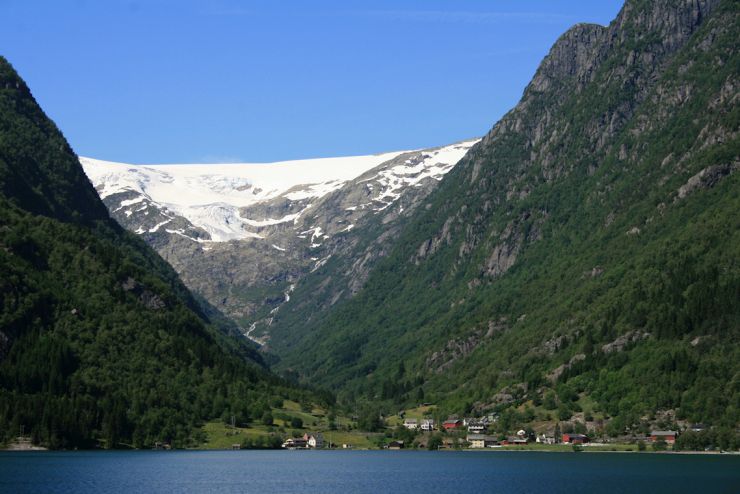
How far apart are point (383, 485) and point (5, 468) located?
199ft

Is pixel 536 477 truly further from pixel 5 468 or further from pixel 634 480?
pixel 5 468

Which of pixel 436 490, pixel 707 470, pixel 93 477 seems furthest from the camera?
pixel 707 470

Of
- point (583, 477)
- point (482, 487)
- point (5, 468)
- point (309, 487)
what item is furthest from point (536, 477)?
point (5, 468)

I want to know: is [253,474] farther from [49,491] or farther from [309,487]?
[49,491]

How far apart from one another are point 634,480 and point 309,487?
161ft

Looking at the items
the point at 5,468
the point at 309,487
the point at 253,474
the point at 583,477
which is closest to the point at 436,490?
the point at 309,487

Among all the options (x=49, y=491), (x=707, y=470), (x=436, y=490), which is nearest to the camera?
(x=49, y=491)

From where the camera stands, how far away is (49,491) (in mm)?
147000

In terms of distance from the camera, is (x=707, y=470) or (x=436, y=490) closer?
(x=436, y=490)

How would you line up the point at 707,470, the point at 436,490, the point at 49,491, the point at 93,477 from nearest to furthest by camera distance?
the point at 49,491
the point at 436,490
the point at 93,477
the point at 707,470

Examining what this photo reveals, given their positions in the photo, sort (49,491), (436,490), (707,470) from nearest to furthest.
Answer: (49,491) < (436,490) < (707,470)

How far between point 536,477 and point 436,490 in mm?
26988

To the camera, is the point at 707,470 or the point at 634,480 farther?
the point at 707,470

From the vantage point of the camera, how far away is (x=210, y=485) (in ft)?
557
